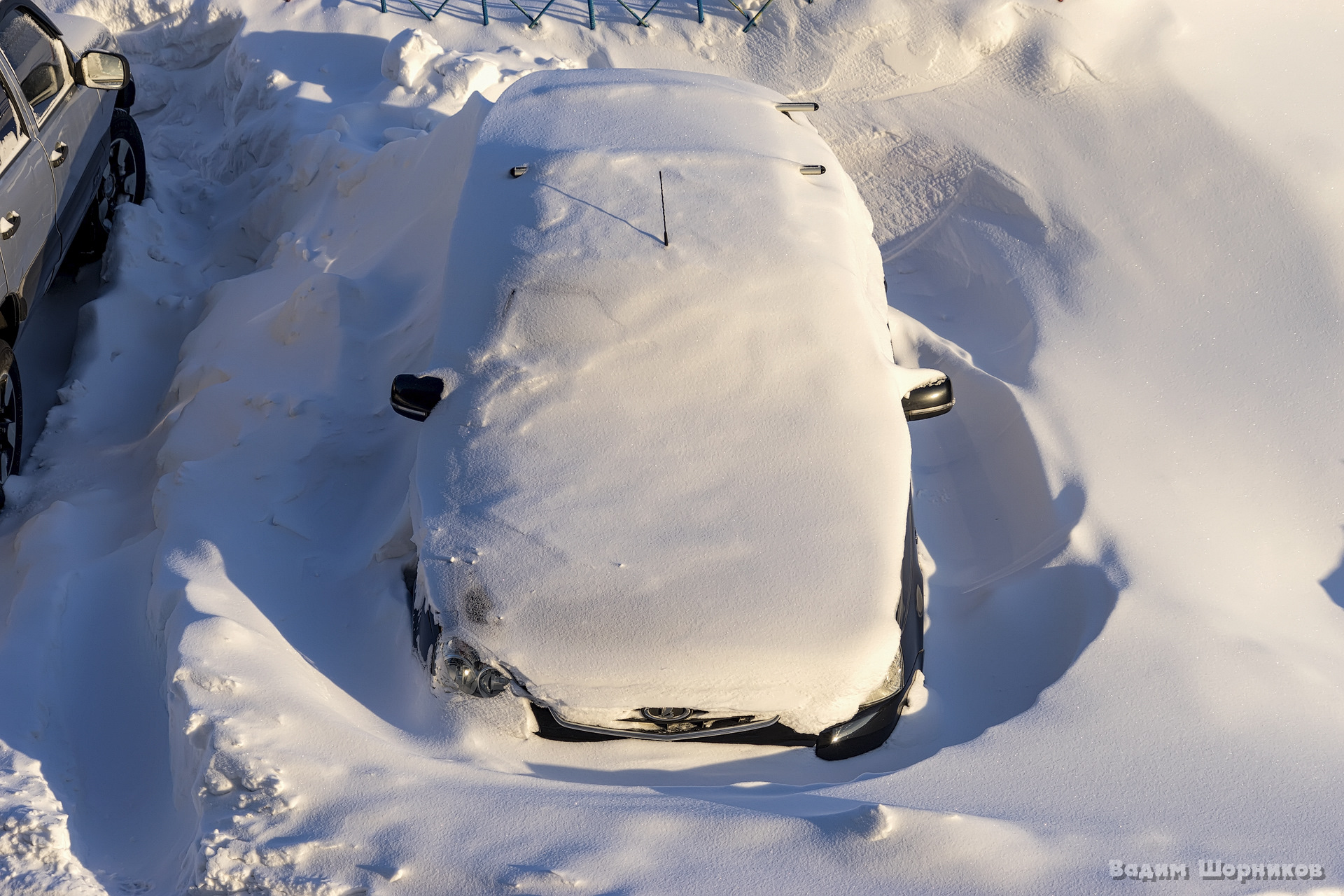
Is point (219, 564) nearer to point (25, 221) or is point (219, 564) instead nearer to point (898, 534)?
point (25, 221)

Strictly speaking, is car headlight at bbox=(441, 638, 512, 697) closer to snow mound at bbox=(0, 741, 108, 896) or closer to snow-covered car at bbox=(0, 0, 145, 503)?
snow mound at bbox=(0, 741, 108, 896)

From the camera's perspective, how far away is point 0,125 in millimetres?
4047

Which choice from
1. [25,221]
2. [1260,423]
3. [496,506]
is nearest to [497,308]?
[496,506]

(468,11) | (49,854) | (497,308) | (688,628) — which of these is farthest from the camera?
(468,11)

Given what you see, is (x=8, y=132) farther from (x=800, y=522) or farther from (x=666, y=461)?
(x=800, y=522)

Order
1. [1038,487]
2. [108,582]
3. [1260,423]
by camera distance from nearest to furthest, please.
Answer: [108,582]
[1038,487]
[1260,423]

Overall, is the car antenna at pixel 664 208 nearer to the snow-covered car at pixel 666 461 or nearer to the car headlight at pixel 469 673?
the snow-covered car at pixel 666 461

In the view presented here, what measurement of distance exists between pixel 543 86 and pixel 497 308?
140 centimetres

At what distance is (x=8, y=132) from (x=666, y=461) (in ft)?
9.76

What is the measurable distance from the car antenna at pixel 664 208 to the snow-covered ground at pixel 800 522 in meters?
1.09

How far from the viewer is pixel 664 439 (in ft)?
10.1

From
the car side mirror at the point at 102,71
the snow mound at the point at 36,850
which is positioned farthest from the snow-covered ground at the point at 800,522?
the car side mirror at the point at 102,71

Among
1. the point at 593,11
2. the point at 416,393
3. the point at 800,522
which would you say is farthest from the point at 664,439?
the point at 593,11

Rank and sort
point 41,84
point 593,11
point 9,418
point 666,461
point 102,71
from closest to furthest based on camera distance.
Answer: point 666,461 → point 9,418 → point 41,84 → point 102,71 → point 593,11
